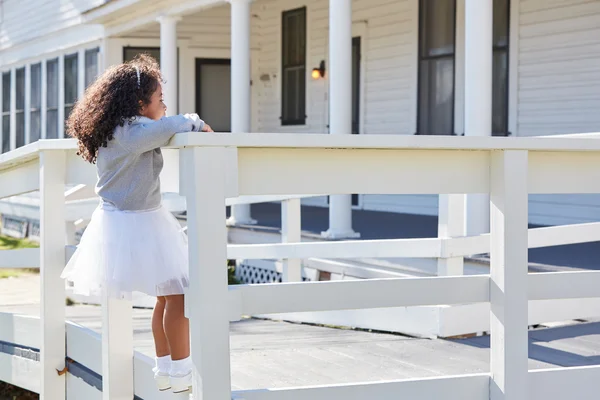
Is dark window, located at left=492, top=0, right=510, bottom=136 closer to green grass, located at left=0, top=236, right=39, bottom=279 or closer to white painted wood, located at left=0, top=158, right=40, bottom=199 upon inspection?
white painted wood, located at left=0, top=158, right=40, bottom=199

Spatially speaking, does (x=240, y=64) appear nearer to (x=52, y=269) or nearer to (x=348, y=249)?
(x=348, y=249)

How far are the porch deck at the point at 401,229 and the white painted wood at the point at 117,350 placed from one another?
3.58m

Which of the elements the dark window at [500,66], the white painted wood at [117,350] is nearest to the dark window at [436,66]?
the dark window at [500,66]

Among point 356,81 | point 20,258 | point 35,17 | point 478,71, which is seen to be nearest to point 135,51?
point 356,81

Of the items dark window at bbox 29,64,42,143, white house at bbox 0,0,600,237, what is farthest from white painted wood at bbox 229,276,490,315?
dark window at bbox 29,64,42,143

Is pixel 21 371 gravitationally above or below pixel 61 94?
below

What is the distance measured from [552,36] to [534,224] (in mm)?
1980

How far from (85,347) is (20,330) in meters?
1.10

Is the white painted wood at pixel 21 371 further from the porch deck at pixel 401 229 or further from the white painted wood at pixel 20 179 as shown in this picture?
the porch deck at pixel 401 229

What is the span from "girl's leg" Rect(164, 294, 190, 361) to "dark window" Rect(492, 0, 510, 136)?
7212 millimetres

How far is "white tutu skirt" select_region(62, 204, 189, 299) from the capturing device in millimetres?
3479

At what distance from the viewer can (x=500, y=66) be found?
10.2m

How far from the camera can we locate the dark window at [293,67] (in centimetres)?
1399

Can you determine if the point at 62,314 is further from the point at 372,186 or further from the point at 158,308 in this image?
the point at 372,186
